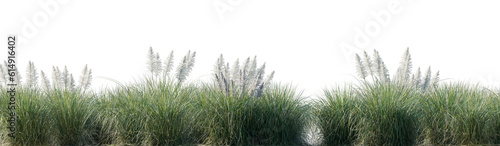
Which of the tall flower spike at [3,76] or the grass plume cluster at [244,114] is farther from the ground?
the tall flower spike at [3,76]

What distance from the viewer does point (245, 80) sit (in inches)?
253

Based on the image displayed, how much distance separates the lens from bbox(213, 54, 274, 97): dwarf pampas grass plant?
20.6 ft

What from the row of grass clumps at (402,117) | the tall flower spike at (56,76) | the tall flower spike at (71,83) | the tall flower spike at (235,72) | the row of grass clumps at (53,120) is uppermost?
the tall flower spike at (56,76)

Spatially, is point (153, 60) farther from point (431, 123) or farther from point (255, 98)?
point (431, 123)

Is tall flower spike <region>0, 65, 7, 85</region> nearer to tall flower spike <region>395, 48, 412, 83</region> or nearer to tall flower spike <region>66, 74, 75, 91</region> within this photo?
tall flower spike <region>66, 74, 75, 91</region>

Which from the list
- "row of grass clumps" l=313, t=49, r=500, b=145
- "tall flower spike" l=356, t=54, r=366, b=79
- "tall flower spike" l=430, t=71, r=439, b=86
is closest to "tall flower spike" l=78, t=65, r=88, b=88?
"row of grass clumps" l=313, t=49, r=500, b=145

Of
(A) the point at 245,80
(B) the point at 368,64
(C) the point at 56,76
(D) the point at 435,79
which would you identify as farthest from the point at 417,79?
(C) the point at 56,76

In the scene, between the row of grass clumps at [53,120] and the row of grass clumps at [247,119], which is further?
the row of grass clumps at [53,120]

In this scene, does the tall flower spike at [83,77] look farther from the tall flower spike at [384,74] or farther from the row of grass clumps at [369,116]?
the tall flower spike at [384,74]

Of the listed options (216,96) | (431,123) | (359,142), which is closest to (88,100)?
(216,96)

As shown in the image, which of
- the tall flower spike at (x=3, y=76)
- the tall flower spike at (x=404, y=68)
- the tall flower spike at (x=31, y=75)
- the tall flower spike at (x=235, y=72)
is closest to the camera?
the tall flower spike at (x=235, y=72)

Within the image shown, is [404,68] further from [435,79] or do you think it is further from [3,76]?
[3,76]

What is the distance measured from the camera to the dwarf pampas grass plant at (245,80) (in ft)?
20.6

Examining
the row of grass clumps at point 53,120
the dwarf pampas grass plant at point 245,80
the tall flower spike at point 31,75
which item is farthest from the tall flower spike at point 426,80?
the tall flower spike at point 31,75
